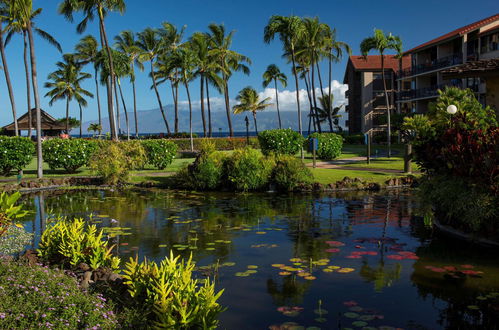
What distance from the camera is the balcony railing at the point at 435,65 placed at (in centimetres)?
4922

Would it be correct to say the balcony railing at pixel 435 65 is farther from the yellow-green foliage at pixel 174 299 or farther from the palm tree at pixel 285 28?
the yellow-green foliage at pixel 174 299

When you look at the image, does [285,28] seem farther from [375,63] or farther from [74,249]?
[74,249]

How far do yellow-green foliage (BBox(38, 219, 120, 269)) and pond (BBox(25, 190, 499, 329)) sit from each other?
1447mm

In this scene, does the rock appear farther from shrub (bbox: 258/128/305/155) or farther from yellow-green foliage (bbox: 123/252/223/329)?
shrub (bbox: 258/128/305/155)

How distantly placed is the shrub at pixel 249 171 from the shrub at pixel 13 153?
457 inches

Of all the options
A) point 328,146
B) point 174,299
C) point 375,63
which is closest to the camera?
point 174,299

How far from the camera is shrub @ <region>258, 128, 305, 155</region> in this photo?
3047cm

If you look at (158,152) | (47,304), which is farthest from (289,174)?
(47,304)

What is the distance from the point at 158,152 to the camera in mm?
25766

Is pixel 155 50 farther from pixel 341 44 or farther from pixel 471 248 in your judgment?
pixel 471 248

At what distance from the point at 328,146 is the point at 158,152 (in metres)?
11.2

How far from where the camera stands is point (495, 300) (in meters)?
6.34

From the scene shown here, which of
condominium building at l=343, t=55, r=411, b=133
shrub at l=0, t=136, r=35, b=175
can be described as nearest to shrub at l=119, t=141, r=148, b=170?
shrub at l=0, t=136, r=35, b=175

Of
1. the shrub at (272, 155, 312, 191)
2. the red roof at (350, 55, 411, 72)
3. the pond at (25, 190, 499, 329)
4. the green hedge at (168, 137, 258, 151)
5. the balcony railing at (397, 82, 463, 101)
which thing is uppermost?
the red roof at (350, 55, 411, 72)
